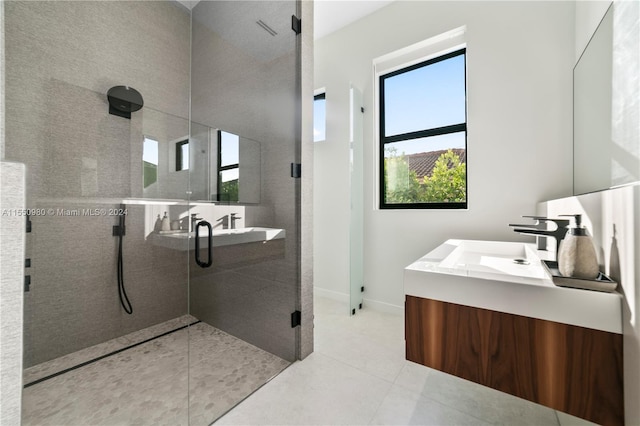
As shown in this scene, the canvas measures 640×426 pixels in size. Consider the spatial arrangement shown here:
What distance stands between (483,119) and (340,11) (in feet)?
6.16

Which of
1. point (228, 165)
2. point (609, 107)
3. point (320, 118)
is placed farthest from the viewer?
point (320, 118)

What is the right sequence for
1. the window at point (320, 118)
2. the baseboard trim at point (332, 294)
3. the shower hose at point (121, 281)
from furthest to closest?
the window at point (320, 118), the baseboard trim at point (332, 294), the shower hose at point (121, 281)

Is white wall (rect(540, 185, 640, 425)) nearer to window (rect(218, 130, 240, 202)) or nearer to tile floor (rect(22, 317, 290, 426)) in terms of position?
tile floor (rect(22, 317, 290, 426))

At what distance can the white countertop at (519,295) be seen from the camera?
787 mm

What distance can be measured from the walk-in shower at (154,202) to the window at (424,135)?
135 centimetres

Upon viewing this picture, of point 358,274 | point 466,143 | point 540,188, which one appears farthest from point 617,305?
point 358,274

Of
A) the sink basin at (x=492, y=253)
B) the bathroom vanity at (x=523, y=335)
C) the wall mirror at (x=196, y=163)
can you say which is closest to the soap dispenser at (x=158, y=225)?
the wall mirror at (x=196, y=163)

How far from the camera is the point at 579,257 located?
909 millimetres

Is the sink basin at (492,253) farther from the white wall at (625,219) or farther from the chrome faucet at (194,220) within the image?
the chrome faucet at (194,220)

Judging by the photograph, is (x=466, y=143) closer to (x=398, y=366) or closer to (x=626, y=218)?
(x=626, y=218)

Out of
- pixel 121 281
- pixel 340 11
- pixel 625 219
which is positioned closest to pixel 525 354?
pixel 625 219

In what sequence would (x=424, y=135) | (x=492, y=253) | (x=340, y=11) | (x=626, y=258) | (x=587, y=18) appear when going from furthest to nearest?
(x=340, y=11) < (x=424, y=135) < (x=492, y=253) < (x=587, y=18) < (x=626, y=258)

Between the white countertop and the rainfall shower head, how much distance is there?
5.89 feet

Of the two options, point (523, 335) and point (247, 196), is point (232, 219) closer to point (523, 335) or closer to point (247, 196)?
point (247, 196)
